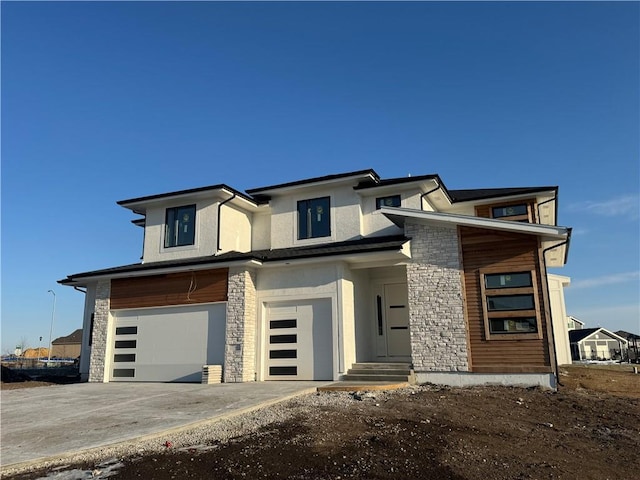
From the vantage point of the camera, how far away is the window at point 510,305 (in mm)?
11852

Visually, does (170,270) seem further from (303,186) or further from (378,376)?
(378,376)

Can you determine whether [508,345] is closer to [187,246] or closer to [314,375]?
[314,375]

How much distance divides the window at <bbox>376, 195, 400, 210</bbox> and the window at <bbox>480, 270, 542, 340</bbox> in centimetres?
377

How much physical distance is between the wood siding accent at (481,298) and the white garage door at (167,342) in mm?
7248

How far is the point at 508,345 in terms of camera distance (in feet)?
39.1

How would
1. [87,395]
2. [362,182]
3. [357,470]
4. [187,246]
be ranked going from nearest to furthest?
[357,470], [87,395], [362,182], [187,246]

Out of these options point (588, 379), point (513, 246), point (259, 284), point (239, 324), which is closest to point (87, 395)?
point (239, 324)

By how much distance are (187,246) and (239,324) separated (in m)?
3.92

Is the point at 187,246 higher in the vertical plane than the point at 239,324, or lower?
higher

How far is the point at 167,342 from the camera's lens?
14.9 meters

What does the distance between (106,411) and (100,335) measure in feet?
24.8

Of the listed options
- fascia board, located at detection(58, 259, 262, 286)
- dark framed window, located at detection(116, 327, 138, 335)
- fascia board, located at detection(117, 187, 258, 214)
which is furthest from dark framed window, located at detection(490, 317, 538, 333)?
dark framed window, located at detection(116, 327, 138, 335)

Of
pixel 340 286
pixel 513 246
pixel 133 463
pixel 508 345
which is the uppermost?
pixel 513 246

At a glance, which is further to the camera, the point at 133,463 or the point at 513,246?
the point at 513,246
